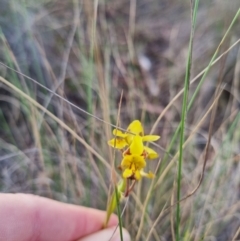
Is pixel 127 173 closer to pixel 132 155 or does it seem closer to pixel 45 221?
pixel 132 155

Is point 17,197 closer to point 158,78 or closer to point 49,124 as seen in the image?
point 49,124

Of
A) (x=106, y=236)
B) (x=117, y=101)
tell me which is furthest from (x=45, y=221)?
(x=117, y=101)

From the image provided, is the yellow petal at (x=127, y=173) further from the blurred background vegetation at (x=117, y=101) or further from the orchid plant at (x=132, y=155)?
the blurred background vegetation at (x=117, y=101)

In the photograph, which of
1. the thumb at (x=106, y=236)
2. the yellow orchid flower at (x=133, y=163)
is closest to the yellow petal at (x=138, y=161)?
the yellow orchid flower at (x=133, y=163)

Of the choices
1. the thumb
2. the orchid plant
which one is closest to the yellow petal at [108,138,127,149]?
the orchid plant

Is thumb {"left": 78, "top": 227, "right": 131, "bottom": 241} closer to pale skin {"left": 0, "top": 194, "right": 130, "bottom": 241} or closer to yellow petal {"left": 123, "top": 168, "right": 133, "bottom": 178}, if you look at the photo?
pale skin {"left": 0, "top": 194, "right": 130, "bottom": 241}

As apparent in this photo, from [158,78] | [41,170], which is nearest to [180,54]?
[158,78]
